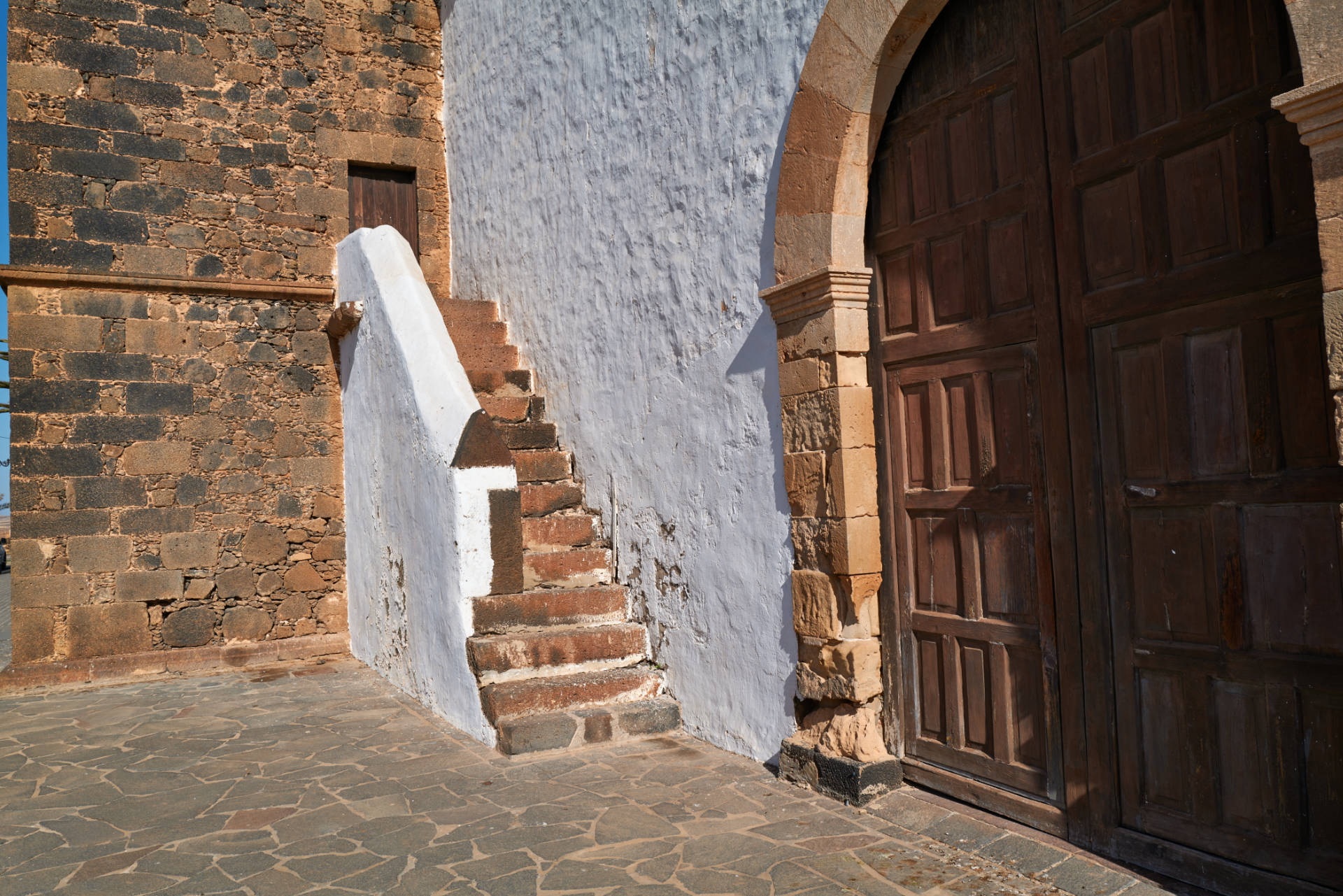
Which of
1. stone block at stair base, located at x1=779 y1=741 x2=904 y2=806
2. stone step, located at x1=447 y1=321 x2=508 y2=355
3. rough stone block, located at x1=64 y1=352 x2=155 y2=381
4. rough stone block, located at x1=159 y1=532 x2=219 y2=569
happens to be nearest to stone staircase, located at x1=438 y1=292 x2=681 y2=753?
stone step, located at x1=447 y1=321 x2=508 y2=355

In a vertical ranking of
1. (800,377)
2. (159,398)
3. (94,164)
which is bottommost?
(800,377)

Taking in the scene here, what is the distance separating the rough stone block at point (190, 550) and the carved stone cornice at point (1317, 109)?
6967 millimetres

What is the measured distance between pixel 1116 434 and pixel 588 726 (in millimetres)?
2620

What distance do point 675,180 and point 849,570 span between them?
2.21 meters

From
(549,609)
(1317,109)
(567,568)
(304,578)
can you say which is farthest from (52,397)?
(1317,109)

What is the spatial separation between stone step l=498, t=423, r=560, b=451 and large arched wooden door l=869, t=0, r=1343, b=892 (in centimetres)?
286

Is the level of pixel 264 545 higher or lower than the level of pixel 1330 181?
lower

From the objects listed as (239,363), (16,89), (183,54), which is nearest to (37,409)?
(239,363)

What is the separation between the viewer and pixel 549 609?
5012 millimetres

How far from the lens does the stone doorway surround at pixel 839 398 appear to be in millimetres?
3629

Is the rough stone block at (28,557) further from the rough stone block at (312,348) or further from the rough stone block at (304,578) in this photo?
the rough stone block at (312,348)

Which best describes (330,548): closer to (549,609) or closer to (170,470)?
(170,470)

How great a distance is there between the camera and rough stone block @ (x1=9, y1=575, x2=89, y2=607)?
21.4 feet

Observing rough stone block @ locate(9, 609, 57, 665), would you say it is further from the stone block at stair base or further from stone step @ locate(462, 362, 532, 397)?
the stone block at stair base
